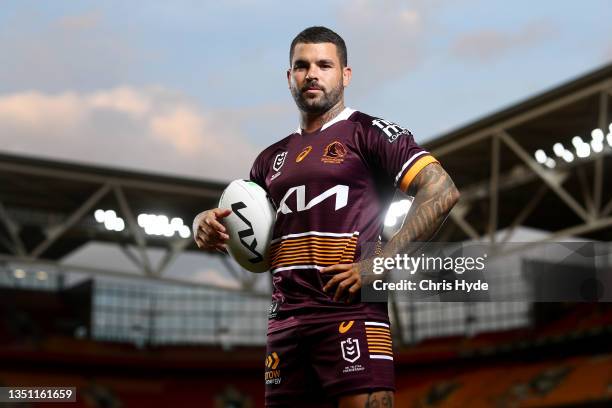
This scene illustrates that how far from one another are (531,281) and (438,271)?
28386 mm

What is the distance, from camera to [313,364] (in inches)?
142

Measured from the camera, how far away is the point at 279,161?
A: 3.93m


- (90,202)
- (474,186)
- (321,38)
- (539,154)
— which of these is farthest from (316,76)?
(474,186)

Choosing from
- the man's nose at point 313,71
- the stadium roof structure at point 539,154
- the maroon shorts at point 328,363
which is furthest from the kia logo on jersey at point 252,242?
the stadium roof structure at point 539,154

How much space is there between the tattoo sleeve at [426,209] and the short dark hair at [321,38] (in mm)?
625

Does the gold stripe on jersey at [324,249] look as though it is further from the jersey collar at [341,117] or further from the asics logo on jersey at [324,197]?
the jersey collar at [341,117]

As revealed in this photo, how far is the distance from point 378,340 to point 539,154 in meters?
19.1

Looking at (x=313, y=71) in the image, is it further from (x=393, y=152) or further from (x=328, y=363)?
(x=328, y=363)

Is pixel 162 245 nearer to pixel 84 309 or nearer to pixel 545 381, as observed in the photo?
pixel 84 309

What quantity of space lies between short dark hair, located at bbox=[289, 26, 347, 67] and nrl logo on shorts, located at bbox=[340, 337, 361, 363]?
117 cm

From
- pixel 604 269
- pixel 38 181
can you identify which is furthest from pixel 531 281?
pixel 604 269

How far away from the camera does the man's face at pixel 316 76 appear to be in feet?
12.1

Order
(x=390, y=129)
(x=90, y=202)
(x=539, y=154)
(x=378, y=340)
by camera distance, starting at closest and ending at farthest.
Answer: (x=378, y=340) < (x=390, y=129) < (x=539, y=154) < (x=90, y=202)

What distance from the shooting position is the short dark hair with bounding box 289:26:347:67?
12.2 ft
